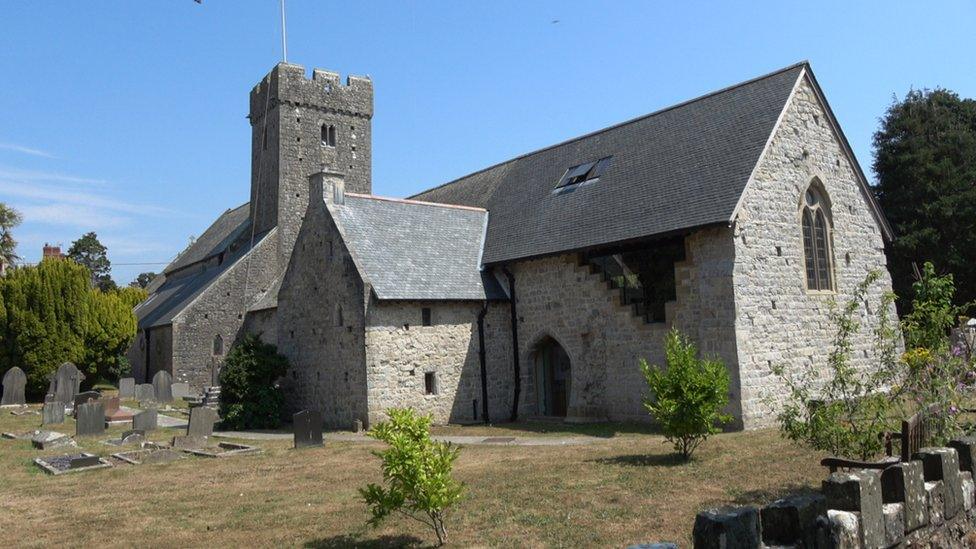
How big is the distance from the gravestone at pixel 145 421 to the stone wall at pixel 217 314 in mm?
11601

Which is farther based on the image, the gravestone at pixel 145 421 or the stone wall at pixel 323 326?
the gravestone at pixel 145 421

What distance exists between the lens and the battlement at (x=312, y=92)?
36.0m

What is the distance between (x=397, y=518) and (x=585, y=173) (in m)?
15.8

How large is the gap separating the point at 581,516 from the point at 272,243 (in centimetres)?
2935

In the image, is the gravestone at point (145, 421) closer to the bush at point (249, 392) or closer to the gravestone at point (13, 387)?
the bush at point (249, 392)

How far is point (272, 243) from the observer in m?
35.3

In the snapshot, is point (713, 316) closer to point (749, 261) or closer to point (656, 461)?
point (749, 261)

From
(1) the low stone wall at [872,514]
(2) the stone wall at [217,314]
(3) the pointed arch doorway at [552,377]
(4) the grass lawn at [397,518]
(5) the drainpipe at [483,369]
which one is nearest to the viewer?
(1) the low stone wall at [872,514]

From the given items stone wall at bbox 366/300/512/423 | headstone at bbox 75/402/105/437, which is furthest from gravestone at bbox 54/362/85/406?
stone wall at bbox 366/300/512/423

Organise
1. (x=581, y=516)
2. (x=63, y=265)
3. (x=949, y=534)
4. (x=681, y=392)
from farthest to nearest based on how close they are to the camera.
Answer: (x=63, y=265) < (x=681, y=392) < (x=581, y=516) < (x=949, y=534)

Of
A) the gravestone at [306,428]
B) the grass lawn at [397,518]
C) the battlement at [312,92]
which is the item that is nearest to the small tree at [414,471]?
the grass lawn at [397,518]

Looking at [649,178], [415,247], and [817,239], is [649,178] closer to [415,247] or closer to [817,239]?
[817,239]

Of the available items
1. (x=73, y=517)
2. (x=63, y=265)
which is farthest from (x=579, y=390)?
(x=63, y=265)

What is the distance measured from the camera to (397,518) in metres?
9.30
